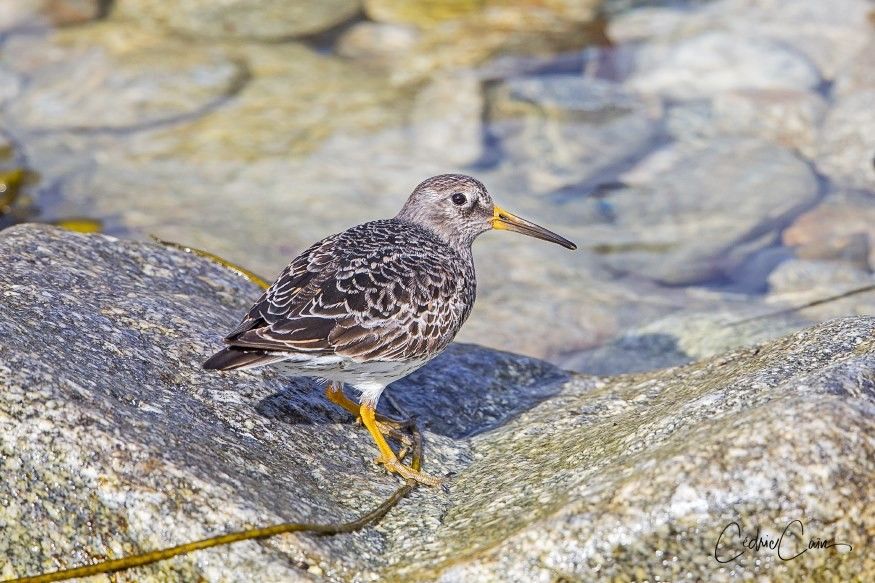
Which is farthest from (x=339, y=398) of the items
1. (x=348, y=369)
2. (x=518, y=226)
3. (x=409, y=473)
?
(x=518, y=226)

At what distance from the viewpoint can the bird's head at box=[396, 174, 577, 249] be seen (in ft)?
24.5

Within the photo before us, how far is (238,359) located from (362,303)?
985 mm

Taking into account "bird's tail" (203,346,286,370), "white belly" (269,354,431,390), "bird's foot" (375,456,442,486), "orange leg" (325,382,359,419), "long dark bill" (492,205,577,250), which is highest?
"bird's tail" (203,346,286,370)

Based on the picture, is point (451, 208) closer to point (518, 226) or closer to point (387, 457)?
point (518, 226)

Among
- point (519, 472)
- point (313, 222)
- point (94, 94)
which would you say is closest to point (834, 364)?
point (519, 472)

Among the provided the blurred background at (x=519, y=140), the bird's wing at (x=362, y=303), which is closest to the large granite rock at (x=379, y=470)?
the bird's wing at (x=362, y=303)

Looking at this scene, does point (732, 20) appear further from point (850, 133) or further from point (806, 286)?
point (806, 286)

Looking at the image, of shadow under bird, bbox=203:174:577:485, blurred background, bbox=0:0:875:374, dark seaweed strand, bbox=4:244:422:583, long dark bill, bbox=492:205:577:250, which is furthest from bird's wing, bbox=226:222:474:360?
blurred background, bbox=0:0:875:374

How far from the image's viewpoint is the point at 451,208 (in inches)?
294

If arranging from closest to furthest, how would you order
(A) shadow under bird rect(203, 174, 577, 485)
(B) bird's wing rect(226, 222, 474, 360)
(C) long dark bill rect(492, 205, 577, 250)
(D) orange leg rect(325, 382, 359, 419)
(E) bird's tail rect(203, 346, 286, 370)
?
(E) bird's tail rect(203, 346, 286, 370) → (A) shadow under bird rect(203, 174, 577, 485) → (B) bird's wing rect(226, 222, 474, 360) → (D) orange leg rect(325, 382, 359, 419) → (C) long dark bill rect(492, 205, 577, 250)

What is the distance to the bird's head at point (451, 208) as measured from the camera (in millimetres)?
7457

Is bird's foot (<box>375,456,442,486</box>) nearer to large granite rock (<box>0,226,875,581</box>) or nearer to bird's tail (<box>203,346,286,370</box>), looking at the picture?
large granite rock (<box>0,226,875,581</box>)

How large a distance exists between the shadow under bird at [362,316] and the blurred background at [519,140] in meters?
3.38

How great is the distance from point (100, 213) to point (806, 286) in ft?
26.1
